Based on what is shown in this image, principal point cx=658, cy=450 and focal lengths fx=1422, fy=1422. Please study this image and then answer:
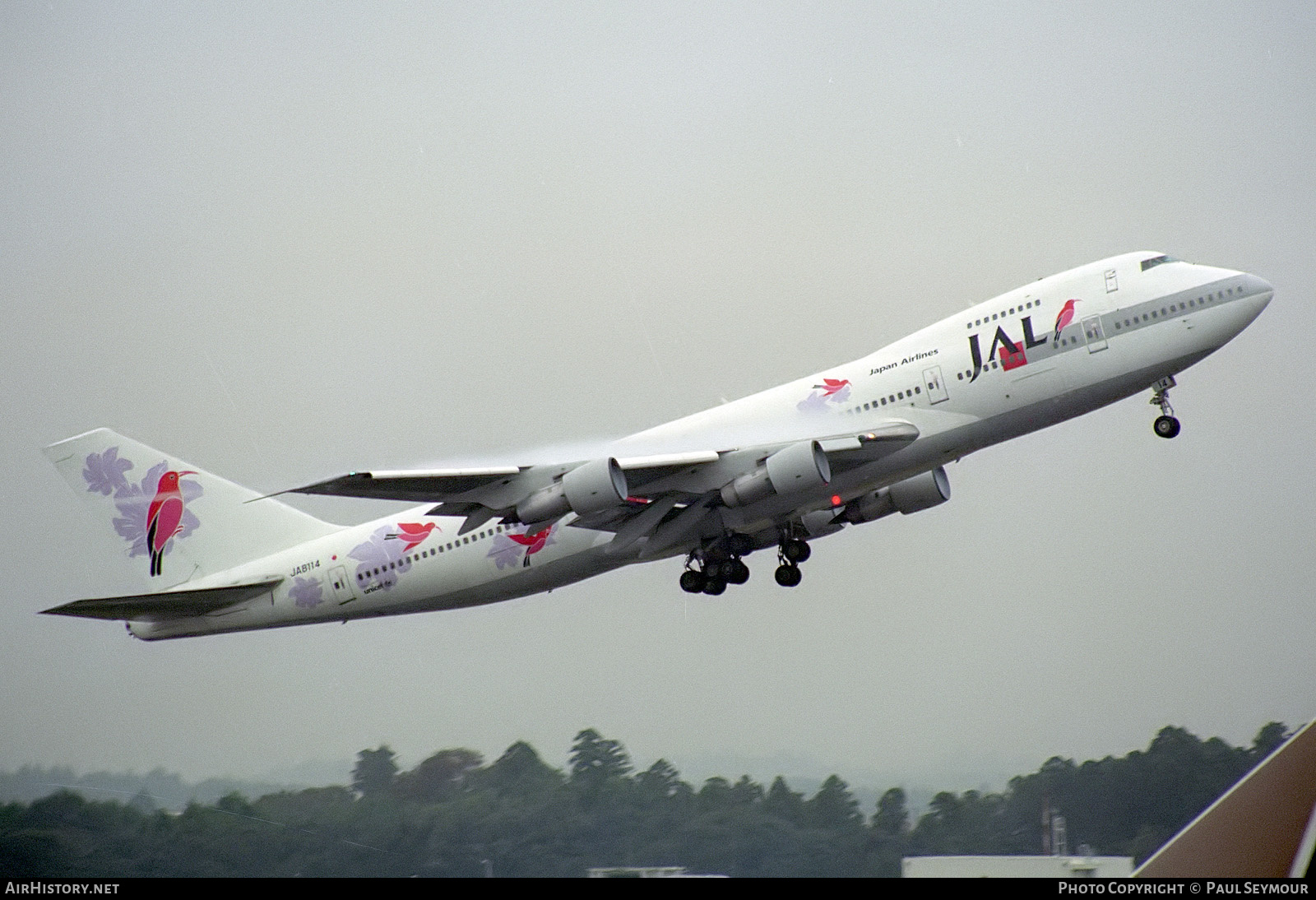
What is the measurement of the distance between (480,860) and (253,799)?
6.77m

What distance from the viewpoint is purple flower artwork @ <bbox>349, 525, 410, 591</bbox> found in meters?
32.2

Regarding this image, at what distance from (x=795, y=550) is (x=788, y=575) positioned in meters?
0.60

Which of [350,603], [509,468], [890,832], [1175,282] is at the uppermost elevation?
[1175,282]

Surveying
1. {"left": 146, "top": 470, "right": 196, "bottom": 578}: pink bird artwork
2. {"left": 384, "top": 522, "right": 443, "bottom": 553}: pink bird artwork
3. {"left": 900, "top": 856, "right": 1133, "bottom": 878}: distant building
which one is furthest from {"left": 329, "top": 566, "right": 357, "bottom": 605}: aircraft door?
{"left": 900, "top": 856, "right": 1133, "bottom": 878}: distant building

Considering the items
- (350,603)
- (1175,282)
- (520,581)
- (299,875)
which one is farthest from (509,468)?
(299,875)

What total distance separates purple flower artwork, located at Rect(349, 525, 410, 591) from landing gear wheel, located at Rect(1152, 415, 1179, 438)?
1652cm

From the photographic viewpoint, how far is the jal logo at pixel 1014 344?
2783cm

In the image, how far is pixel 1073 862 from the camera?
2934cm

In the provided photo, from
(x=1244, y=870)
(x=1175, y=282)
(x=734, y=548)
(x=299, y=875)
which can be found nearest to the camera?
(x=1244, y=870)

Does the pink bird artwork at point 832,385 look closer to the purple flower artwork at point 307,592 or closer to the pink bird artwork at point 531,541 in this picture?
the pink bird artwork at point 531,541

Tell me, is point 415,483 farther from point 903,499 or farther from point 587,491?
point 903,499

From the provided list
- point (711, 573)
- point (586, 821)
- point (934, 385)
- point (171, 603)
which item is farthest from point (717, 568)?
point (586, 821)

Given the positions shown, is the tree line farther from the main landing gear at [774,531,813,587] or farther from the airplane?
the main landing gear at [774,531,813,587]
